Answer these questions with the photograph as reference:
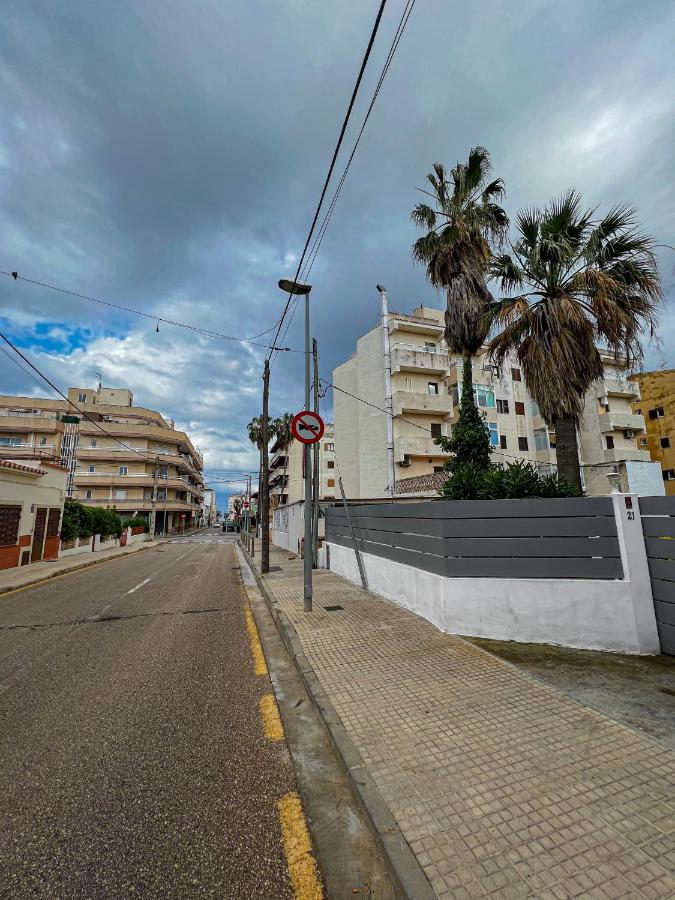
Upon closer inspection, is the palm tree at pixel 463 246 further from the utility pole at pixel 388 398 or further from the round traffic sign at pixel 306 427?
the utility pole at pixel 388 398

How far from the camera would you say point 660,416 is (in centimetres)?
3672

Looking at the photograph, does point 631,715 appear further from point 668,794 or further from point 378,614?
point 378,614

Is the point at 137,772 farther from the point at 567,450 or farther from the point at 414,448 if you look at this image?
the point at 414,448

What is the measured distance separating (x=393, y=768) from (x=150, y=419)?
202 ft

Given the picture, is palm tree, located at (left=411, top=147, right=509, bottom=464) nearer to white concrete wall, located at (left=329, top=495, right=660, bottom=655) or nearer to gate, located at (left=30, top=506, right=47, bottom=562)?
white concrete wall, located at (left=329, top=495, right=660, bottom=655)

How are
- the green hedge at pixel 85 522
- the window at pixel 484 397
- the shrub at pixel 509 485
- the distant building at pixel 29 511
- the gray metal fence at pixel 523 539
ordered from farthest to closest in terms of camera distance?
1. the window at pixel 484 397
2. the green hedge at pixel 85 522
3. the distant building at pixel 29 511
4. the shrub at pixel 509 485
5. the gray metal fence at pixel 523 539

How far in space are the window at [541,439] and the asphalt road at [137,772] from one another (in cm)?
3256

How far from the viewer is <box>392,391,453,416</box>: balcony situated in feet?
93.7

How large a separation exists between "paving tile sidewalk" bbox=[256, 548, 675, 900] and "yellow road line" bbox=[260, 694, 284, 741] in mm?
545

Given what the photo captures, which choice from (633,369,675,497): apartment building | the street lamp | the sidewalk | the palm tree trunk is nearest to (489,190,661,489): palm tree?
the palm tree trunk

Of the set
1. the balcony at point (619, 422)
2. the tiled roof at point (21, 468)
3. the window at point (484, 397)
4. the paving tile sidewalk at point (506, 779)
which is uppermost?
the window at point (484, 397)

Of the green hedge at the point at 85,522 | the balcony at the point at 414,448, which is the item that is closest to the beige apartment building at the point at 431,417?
the balcony at the point at 414,448

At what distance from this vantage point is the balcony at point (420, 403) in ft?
93.7

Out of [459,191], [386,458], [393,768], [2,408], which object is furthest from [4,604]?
[2,408]
